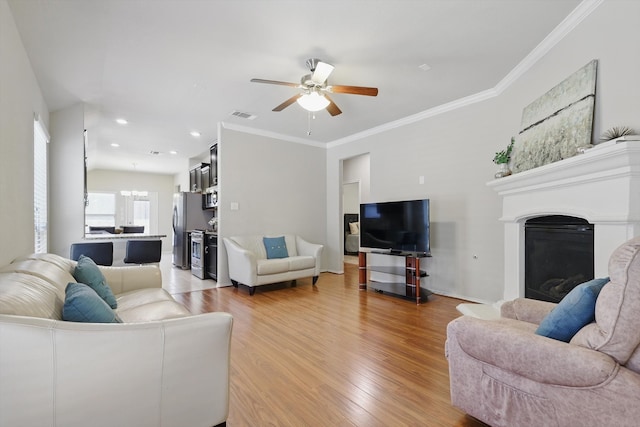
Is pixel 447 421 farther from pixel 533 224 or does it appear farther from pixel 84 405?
pixel 533 224

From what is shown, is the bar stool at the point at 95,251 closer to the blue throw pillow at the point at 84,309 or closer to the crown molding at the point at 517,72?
the blue throw pillow at the point at 84,309

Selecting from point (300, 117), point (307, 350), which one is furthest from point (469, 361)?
point (300, 117)

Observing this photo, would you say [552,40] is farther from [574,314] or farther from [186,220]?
[186,220]

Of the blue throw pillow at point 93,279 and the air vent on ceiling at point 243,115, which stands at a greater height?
the air vent on ceiling at point 243,115

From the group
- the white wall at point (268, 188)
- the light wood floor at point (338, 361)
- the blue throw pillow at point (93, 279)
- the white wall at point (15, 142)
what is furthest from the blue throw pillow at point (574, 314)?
the white wall at point (268, 188)

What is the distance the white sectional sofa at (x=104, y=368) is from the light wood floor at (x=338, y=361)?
0.54m

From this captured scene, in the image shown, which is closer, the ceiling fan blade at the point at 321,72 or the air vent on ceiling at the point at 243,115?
the ceiling fan blade at the point at 321,72

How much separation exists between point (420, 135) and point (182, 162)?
6627 mm

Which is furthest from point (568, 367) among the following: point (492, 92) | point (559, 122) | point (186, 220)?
point (186, 220)

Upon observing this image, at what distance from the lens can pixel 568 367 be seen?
1196mm

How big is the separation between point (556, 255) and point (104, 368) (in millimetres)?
3393

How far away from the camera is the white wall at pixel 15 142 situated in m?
2.07

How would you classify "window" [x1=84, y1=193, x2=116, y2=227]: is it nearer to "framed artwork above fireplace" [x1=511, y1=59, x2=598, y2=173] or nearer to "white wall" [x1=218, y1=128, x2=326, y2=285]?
"white wall" [x1=218, y1=128, x2=326, y2=285]

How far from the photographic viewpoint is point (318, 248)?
17.0 ft
